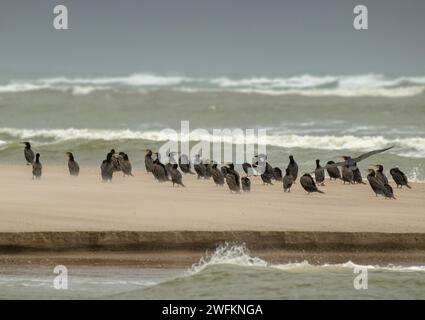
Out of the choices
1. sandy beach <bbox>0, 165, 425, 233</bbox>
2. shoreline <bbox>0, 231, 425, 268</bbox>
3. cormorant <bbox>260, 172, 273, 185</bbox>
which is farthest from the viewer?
cormorant <bbox>260, 172, 273, 185</bbox>

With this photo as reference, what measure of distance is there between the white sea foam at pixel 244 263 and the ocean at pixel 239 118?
10.6 metres

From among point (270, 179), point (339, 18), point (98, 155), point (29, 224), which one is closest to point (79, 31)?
point (339, 18)

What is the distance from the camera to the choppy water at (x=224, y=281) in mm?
11625

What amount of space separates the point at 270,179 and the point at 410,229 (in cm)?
652

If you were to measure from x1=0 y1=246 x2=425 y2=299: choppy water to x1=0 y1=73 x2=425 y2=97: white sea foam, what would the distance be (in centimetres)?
4685

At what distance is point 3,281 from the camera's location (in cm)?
1217

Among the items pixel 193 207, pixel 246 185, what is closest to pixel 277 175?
pixel 246 185

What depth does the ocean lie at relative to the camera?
28828 mm

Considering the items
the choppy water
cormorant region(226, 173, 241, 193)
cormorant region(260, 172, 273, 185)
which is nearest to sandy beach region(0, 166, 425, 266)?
the choppy water

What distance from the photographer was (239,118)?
146ft

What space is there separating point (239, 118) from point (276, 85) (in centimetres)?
2863

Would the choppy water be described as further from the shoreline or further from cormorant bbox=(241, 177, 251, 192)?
cormorant bbox=(241, 177, 251, 192)

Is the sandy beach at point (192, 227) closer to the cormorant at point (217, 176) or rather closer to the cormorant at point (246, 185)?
the cormorant at point (246, 185)
